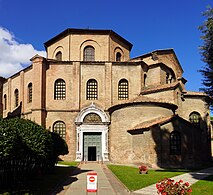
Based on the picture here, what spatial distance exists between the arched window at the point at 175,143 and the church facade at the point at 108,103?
0.16 ft

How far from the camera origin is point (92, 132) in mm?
32562

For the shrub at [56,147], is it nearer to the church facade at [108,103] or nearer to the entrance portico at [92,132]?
the church facade at [108,103]

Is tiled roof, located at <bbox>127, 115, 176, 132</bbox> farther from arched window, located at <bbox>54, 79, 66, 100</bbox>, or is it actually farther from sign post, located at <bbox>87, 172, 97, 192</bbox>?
sign post, located at <bbox>87, 172, 97, 192</bbox>

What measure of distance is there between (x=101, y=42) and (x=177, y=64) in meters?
12.4

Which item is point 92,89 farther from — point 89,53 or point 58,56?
point 58,56

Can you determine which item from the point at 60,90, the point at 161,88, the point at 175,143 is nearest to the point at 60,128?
the point at 60,90

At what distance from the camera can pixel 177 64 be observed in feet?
137

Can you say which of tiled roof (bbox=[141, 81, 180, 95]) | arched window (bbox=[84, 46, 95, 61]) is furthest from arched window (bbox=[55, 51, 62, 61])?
tiled roof (bbox=[141, 81, 180, 95])

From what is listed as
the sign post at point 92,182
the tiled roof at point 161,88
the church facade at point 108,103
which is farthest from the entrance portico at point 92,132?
the sign post at point 92,182

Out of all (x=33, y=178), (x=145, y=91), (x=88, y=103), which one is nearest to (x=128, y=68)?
(x=145, y=91)

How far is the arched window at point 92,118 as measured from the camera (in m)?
32.8

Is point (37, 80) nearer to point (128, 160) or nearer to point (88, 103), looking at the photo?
point (88, 103)

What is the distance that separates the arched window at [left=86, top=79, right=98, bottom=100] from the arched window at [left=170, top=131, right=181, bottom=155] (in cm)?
1066

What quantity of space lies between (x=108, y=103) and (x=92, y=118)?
8.51ft
